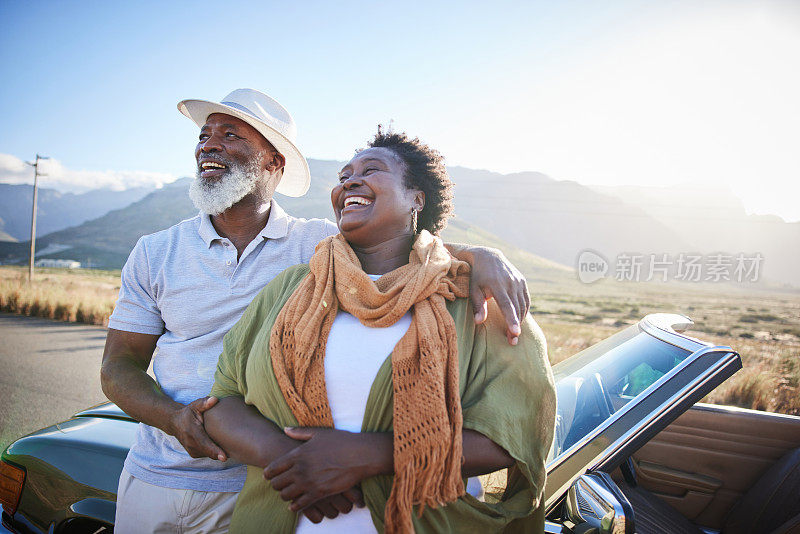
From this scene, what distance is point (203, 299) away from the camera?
2184 mm

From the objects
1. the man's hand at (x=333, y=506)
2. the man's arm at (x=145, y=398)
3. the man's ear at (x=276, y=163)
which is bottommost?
the man's hand at (x=333, y=506)

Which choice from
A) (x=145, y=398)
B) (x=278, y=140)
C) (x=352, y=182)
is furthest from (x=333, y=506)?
(x=278, y=140)

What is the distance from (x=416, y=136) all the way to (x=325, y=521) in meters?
1.80

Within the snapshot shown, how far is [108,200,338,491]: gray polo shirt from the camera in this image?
2.02m

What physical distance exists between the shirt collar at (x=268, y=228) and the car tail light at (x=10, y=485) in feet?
4.56

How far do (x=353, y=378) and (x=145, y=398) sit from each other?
1046 millimetres

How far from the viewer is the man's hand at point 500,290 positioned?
5.19ft

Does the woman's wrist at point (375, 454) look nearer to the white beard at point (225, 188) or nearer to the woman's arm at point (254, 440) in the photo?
the woman's arm at point (254, 440)

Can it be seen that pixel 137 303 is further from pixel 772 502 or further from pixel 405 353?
pixel 772 502

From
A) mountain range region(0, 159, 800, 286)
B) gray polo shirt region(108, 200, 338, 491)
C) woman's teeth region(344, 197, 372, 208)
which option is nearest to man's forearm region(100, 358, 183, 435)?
gray polo shirt region(108, 200, 338, 491)

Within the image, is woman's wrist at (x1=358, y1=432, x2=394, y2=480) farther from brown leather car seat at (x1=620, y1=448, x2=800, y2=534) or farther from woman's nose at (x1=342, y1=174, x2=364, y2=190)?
brown leather car seat at (x1=620, y1=448, x2=800, y2=534)

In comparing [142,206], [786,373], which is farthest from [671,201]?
[142,206]

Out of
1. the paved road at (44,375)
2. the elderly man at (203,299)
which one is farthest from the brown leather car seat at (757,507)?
the paved road at (44,375)

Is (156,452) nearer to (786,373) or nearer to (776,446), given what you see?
(776,446)
